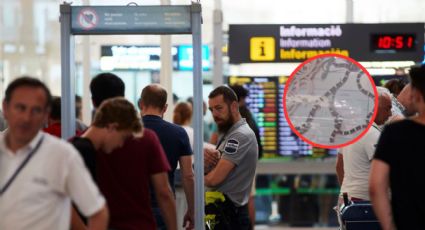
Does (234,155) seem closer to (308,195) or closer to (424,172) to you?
(424,172)

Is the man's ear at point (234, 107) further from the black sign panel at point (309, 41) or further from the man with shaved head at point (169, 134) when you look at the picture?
the black sign panel at point (309, 41)

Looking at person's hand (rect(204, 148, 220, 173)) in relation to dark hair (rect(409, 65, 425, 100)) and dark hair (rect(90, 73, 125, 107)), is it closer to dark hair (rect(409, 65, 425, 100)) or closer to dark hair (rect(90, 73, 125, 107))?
dark hair (rect(90, 73, 125, 107))

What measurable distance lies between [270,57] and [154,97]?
249 inches

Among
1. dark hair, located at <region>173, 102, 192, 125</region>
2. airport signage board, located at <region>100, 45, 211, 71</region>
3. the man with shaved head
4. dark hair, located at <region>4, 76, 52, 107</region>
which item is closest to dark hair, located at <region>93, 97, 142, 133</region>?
dark hair, located at <region>4, 76, 52, 107</region>

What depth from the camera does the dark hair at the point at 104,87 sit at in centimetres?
607

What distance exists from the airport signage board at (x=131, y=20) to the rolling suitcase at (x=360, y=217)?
1588mm

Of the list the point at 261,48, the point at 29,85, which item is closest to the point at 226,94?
the point at 29,85

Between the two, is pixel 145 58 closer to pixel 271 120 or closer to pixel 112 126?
pixel 271 120

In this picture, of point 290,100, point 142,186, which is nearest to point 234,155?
point 290,100

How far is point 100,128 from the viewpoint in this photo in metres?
4.93

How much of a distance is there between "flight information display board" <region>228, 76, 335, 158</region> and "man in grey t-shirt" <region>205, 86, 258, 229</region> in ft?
18.0

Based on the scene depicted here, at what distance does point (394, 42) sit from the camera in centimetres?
1291

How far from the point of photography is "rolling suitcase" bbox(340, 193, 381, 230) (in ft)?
22.3

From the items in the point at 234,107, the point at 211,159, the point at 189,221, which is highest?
the point at 234,107
